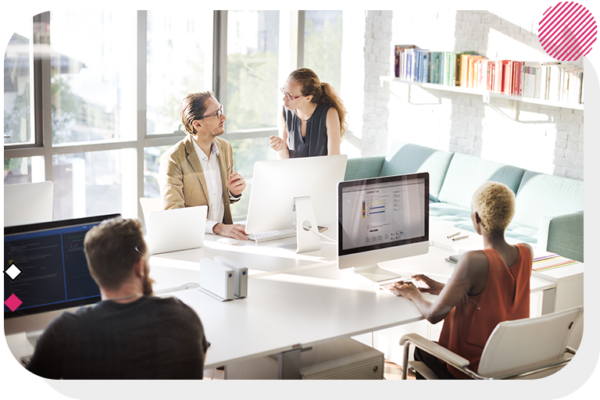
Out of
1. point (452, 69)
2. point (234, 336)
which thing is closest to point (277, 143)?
point (452, 69)

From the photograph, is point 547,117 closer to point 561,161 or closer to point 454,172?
point 561,161

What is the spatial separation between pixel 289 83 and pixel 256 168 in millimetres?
1256

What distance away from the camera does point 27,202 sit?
2301 mm

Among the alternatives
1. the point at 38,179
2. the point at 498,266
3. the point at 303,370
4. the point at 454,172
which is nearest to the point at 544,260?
the point at 498,266

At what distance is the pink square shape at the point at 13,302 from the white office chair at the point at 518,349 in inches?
50.5

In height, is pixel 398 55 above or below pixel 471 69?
above

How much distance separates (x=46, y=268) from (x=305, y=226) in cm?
119

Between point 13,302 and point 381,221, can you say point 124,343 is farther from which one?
point 381,221

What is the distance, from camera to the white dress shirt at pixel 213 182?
311 cm

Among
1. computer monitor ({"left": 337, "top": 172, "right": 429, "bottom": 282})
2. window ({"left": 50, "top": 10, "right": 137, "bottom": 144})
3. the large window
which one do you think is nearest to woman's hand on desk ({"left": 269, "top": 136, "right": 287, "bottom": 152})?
the large window

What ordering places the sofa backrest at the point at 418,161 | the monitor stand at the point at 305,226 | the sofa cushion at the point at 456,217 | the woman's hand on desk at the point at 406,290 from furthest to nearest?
the sofa backrest at the point at 418,161, the sofa cushion at the point at 456,217, the monitor stand at the point at 305,226, the woman's hand on desk at the point at 406,290

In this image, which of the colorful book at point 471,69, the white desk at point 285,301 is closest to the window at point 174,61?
the white desk at point 285,301

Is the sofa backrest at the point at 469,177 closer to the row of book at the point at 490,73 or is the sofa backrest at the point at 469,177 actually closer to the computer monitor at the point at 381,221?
the row of book at the point at 490,73

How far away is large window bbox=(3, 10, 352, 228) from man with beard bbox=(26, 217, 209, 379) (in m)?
0.17
